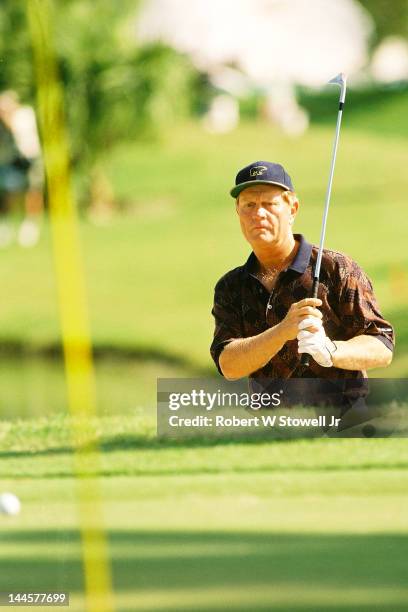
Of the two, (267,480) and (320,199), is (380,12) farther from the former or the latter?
(267,480)

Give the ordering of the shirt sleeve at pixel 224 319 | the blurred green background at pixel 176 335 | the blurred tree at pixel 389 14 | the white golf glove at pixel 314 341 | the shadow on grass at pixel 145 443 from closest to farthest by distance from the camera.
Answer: the white golf glove at pixel 314 341, the shirt sleeve at pixel 224 319, the blurred green background at pixel 176 335, the shadow on grass at pixel 145 443, the blurred tree at pixel 389 14

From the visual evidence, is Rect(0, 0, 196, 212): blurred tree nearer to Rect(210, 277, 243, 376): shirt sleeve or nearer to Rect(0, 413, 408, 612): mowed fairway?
Rect(0, 413, 408, 612): mowed fairway

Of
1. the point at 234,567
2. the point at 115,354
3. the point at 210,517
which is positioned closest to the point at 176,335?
the point at 115,354

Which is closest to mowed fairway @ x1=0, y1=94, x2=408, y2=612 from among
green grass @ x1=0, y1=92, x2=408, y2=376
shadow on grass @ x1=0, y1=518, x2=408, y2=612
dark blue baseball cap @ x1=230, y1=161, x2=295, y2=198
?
shadow on grass @ x1=0, y1=518, x2=408, y2=612

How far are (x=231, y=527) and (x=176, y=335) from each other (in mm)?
16564

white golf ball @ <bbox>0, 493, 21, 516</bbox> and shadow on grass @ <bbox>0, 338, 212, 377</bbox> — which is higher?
shadow on grass @ <bbox>0, 338, 212, 377</bbox>

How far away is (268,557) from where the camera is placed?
4.66 meters

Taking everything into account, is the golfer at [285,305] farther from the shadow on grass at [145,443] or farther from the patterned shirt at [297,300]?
the shadow on grass at [145,443]

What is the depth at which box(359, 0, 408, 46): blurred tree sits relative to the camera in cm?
3784

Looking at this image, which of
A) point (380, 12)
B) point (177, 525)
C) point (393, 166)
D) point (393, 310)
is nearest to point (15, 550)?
point (177, 525)

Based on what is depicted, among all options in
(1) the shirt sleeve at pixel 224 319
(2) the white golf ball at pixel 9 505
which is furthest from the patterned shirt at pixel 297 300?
(2) the white golf ball at pixel 9 505

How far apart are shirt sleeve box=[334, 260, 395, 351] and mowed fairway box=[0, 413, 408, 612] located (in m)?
0.80

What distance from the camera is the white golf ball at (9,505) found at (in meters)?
5.42

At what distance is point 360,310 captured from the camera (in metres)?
4.39
